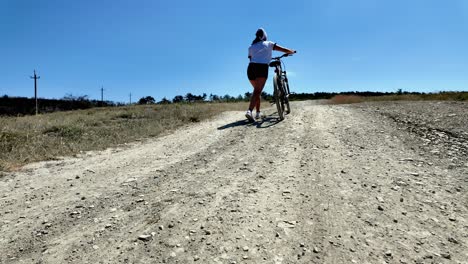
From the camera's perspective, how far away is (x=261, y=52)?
309 inches

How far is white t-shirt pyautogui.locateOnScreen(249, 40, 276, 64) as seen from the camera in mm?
7844

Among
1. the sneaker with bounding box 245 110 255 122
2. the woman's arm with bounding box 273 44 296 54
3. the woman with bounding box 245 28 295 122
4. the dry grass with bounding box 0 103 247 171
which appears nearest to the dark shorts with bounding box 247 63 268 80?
the woman with bounding box 245 28 295 122

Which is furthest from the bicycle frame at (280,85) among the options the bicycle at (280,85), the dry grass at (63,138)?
the dry grass at (63,138)

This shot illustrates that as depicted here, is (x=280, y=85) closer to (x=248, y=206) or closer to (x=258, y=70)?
(x=258, y=70)

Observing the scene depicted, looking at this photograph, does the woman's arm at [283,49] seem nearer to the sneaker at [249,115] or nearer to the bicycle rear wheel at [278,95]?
the bicycle rear wheel at [278,95]

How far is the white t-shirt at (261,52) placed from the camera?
7844mm

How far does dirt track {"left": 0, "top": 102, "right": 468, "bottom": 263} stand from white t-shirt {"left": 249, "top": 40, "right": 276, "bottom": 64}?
3311mm

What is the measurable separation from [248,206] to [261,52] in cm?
556

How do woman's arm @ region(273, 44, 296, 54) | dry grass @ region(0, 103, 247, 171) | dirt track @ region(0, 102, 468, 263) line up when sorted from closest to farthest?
dirt track @ region(0, 102, 468, 263) < dry grass @ region(0, 103, 247, 171) < woman's arm @ region(273, 44, 296, 54)

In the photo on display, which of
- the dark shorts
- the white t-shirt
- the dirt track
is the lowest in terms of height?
the dirt track

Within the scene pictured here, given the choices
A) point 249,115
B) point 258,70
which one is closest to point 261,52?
point 258,70

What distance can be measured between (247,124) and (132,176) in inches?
157

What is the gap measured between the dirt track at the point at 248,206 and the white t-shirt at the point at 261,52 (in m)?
3.31

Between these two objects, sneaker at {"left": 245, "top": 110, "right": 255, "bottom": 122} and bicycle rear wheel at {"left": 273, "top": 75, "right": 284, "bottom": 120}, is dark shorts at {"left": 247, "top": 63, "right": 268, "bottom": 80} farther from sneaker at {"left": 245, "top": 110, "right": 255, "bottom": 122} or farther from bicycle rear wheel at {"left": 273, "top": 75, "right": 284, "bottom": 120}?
sneaker at {"left": 245, "top": 110, "right": 255, "bottom": 122}
